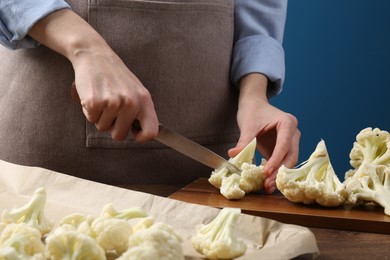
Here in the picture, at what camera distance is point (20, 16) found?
53.6 inches

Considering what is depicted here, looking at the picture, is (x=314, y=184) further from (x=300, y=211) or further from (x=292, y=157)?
(x=292, y=157)

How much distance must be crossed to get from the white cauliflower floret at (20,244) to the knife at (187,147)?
1.35ft

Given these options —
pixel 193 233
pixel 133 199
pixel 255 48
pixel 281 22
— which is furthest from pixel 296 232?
pixel 281 22

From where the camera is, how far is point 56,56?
1449 millimetres

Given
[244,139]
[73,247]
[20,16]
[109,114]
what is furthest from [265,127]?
[73,247]

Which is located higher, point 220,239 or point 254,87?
point 220,239

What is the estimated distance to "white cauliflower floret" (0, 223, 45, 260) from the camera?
0.77 meters

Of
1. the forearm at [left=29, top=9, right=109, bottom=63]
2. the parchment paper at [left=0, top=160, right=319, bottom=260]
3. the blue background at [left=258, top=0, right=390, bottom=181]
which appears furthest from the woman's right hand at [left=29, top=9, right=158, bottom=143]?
the blue background at [left=258, top=0, right=390, bottom=181]

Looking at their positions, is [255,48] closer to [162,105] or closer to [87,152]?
[162,105]

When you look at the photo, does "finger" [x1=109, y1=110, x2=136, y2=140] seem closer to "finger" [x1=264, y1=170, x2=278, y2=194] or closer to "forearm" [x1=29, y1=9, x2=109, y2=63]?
"forearm" [x1=29, y1=9, x2=109, y2=63]

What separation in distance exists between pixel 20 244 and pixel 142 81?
718mm

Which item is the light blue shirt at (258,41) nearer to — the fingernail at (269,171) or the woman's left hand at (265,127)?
the woman's left hand at (265,127)

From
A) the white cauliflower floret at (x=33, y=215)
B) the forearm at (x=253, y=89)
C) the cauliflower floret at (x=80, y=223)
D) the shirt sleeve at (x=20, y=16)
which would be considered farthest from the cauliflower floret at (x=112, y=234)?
the forearm at (x=253, y=89)

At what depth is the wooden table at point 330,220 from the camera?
973 mm
